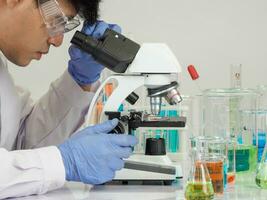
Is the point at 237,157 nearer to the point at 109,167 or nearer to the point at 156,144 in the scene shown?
the point at 156,144

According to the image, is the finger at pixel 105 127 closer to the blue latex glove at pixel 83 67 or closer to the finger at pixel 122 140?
the finger at pixel 122 140

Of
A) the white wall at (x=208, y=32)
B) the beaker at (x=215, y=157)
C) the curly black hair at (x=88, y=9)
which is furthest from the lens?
the white wall at (x=208, y=32)

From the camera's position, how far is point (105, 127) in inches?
56.8

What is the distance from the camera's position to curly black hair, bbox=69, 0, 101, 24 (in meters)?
1.64

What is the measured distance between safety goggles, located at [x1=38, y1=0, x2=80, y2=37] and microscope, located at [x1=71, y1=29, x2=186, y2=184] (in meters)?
0.12

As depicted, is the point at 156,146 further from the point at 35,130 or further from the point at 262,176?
the point at 35,130

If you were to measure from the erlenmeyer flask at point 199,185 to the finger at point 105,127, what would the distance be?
0.90 feet

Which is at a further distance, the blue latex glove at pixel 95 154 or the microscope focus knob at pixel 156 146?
the microscope focus knob at pixel 156 146

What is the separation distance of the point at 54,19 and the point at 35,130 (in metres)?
0.56

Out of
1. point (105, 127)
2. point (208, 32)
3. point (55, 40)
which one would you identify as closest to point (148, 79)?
point (105, 127)

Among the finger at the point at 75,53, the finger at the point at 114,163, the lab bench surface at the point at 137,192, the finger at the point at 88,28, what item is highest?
the finger at the point at 88,28

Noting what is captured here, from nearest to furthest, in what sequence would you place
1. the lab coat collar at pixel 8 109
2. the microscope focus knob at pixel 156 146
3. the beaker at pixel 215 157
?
the beaker at pixel 215 157, the microscope focus knob at pixel 156 146, the lab coat collar at pixel 8 109

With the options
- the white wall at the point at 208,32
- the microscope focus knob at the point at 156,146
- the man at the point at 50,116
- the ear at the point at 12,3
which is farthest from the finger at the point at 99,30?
the white wall at the point at 208,32

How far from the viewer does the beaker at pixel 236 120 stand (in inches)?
63.0
